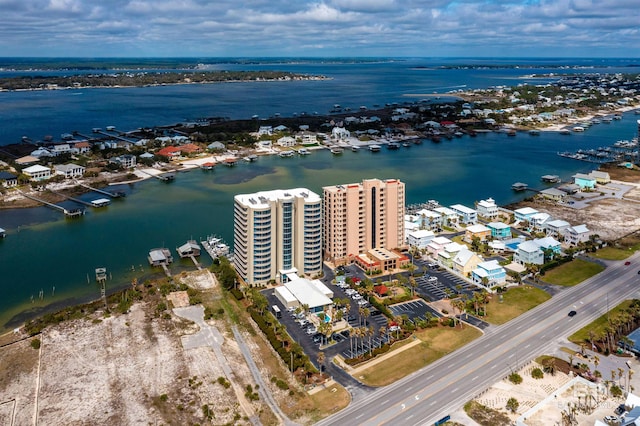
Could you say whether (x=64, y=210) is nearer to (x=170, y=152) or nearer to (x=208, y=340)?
(x=170, y=152)

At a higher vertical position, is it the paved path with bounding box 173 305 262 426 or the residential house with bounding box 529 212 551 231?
the residential house with bounding box 529 212 551 231

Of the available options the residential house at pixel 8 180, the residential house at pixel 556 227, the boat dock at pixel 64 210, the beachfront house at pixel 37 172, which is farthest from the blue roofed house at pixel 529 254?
the residential house at pixel 8 180

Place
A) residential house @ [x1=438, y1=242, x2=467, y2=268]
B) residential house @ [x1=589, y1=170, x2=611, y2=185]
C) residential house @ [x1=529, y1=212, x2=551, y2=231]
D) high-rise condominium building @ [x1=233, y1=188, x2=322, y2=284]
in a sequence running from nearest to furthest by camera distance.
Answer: high-rise condominium building @ [x1=233, y1=188, x2=322, y2=284] < residential house @ [x1=438, y1=242, x2=467, y2=268] < residential house @ [x1=529, y1=212, x2=551, y2=231] < residential house @ [x1=589, y1=170, x2=611, y2=185]

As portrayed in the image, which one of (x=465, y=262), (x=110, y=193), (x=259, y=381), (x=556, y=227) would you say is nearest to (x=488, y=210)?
(x=556, y=227)

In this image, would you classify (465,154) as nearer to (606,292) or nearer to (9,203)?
(606,292)

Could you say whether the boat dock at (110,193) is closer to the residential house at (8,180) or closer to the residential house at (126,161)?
the residential house at (8,180)

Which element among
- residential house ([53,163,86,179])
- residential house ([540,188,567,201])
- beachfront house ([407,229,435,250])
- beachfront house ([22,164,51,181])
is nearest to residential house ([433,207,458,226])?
beachfront house ([407,229,435,250])

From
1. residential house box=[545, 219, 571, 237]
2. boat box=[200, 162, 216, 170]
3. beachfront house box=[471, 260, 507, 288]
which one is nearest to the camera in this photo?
beachfront house box=[471, 260, 507, 288]

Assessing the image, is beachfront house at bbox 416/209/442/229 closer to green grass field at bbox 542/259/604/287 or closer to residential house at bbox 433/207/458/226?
residential house at bbox 433/207/458/226

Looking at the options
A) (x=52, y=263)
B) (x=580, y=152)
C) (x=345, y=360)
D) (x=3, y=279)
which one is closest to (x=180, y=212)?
(x=52, y=263)
